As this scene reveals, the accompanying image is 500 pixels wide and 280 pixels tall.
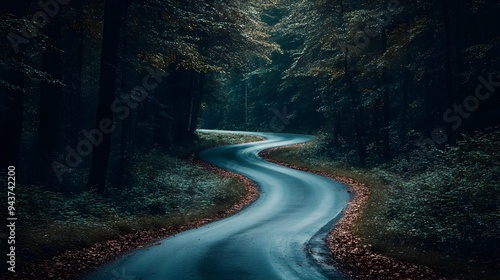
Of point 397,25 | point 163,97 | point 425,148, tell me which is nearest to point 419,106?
point 425,148

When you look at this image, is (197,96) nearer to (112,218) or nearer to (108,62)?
(108,62)

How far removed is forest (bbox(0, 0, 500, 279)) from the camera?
12.0 m

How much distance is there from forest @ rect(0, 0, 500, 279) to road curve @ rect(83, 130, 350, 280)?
4.30ft

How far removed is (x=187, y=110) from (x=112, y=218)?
80.2 feet

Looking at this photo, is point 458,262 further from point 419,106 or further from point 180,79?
point 180,79

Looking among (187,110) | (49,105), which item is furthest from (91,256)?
(187,110)

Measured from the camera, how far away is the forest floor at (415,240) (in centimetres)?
972

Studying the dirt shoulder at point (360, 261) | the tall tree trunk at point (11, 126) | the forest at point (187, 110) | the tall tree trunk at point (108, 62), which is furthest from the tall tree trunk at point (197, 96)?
the dirt shoulder at point (360, 261)

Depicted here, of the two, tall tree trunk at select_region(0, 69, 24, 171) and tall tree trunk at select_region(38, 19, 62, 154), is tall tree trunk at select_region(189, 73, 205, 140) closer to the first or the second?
tall tree trunk at select_region(38, 19, 62, 154)

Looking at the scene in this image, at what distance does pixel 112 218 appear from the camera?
14.5 metres

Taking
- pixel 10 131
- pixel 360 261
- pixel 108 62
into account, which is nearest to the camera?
pixel 360 261

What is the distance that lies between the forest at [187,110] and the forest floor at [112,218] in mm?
76

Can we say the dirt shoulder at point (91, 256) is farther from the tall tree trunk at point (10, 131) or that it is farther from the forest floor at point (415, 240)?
the forest floor at point (415, 240)

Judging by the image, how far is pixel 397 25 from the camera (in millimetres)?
26484
